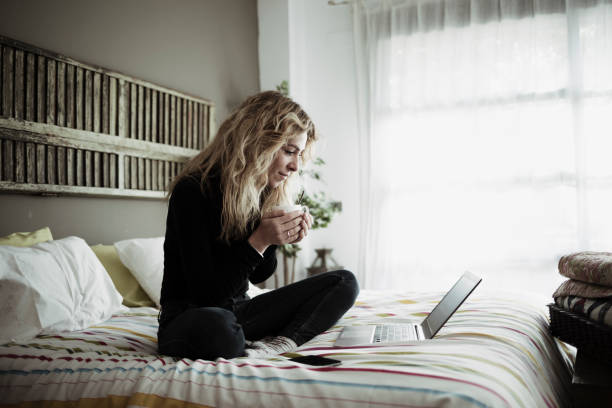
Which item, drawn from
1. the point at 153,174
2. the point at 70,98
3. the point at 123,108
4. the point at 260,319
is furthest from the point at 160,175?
the point at 260,319

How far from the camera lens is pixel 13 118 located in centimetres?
200

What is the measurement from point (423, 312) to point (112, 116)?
177cm

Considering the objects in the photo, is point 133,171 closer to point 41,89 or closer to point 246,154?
point 41,89

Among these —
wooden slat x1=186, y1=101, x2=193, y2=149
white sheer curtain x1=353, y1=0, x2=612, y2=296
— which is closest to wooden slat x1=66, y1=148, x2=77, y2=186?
wooden slat x1=186, y1=101, x2=193, y2=149

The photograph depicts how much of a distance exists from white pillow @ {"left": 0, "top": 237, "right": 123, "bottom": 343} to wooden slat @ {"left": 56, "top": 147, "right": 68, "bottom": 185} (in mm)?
478

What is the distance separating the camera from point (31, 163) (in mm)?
2082

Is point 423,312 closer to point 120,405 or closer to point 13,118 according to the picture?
point 120,405

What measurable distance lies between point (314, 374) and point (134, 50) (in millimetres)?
2300

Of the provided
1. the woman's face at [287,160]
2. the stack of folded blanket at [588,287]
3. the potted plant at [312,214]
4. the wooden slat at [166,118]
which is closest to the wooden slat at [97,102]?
the wooden slat at [166,118]

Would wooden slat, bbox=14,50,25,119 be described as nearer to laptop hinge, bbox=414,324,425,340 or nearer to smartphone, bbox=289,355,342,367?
smartphone, bbox=289,355,342,367

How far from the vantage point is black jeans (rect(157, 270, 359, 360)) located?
1192 millimetres

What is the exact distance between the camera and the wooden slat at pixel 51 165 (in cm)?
216

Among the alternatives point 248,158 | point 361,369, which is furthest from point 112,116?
point 361,369

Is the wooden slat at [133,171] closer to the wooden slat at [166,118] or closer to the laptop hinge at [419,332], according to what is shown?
the wooden slat at [166,118]
